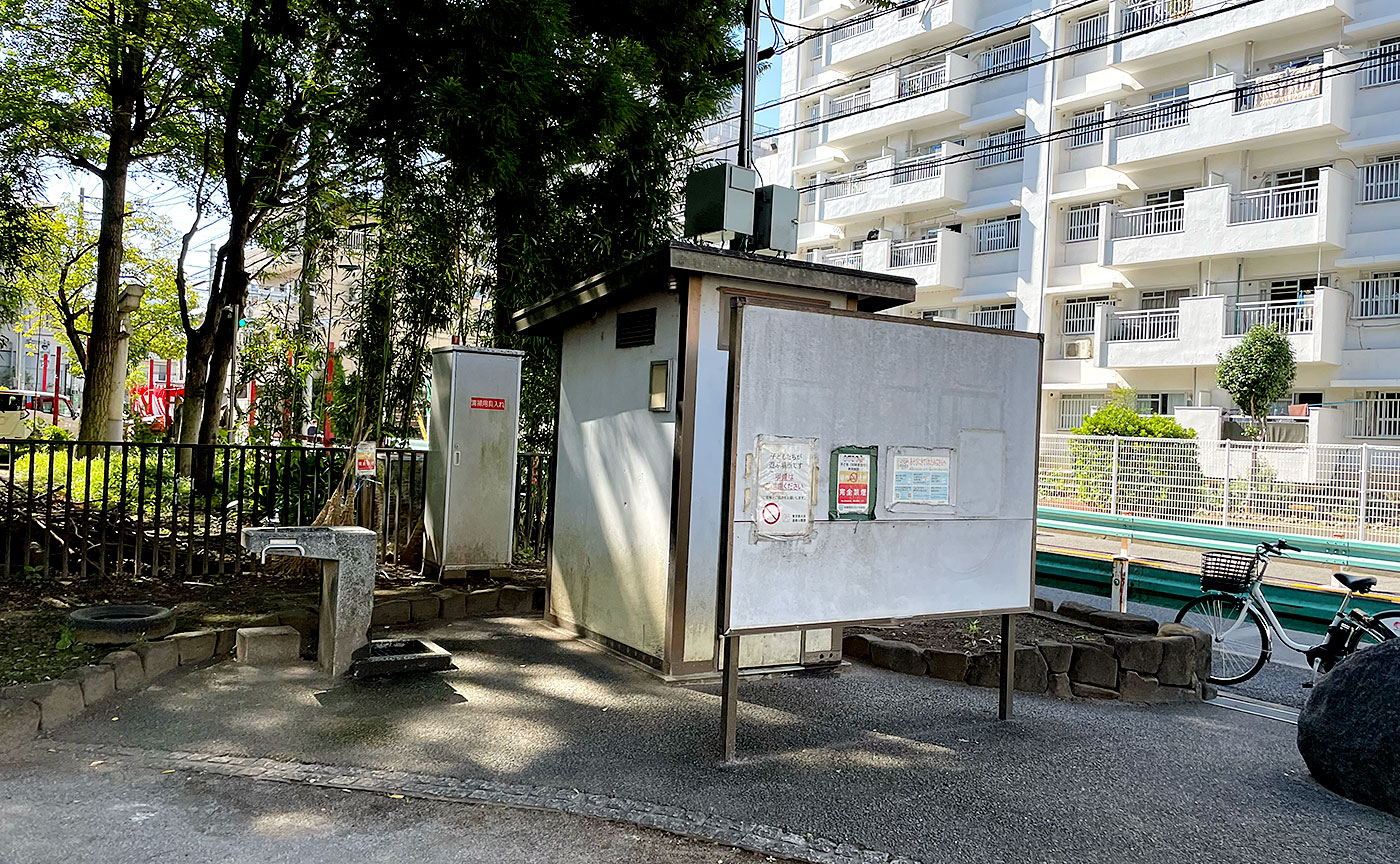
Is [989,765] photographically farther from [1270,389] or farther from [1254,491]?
[1270,389]

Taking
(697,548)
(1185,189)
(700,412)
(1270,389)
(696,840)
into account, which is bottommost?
(696,840)

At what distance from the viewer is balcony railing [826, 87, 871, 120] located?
109 ft

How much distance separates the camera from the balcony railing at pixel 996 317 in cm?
2927

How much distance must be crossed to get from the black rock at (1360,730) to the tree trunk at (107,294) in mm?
14803

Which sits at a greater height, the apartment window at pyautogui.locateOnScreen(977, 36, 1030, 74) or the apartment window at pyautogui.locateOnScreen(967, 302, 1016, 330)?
the apartment window at pyautogui.locateOnScreen(977, 36, 1030, 74)

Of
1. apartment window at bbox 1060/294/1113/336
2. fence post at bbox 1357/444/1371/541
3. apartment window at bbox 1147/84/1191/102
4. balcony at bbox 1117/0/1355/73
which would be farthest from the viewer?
apartment window at bbox 1060/294/1113/336

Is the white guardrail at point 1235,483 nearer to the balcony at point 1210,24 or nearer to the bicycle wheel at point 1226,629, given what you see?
the bicycle wheel at point 1226,629

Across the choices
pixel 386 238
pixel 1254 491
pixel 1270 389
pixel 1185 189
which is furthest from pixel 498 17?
pixel 1185 189

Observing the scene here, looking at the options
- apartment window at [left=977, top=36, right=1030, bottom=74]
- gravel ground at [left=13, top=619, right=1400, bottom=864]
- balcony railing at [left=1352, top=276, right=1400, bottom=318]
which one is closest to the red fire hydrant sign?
gravel ground at [left=13, top=619, right=1400, bottom=864]

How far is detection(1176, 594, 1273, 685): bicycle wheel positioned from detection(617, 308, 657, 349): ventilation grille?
495 centimetres

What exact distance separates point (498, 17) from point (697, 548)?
17.9 feet

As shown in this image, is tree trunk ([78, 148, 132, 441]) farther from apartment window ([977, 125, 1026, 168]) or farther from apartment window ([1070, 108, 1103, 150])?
apartment window ([1070, 108, 1103, 150])

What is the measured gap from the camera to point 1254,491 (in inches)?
614

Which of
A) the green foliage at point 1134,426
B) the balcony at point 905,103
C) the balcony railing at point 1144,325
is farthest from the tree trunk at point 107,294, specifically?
the balcony railing at point 1144,325
